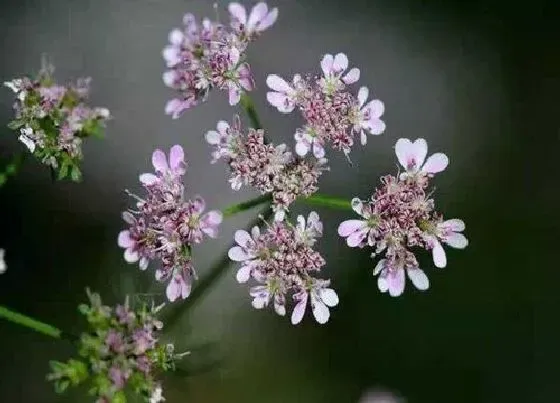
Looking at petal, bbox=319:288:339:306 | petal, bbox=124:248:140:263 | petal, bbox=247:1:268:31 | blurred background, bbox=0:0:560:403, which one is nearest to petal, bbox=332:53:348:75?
petal, bbox=247:1:268:31

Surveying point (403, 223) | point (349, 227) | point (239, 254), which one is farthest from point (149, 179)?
point (403, 223)

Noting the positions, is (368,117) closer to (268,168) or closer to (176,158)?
(268,168)

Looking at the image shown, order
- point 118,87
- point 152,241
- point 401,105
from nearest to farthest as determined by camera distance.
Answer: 1. point 152,241
2. point 118,87
3. point 401,105

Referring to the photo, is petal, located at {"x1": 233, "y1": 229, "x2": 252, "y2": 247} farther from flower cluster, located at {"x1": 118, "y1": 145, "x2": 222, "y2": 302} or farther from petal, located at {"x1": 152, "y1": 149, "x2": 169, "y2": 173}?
petal, located at {"x1": 152, "y1": 149, "x2": 169, "y2": 173}

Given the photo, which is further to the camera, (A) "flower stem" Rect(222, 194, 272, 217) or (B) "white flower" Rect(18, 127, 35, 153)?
(A) "flower stem" Rect(222, 194, 272, 217)

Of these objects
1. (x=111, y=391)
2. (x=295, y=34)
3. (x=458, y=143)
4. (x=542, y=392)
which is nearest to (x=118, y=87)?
(x=295, y=34)

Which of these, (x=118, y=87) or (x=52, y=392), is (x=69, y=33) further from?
(x=52, y=392)
